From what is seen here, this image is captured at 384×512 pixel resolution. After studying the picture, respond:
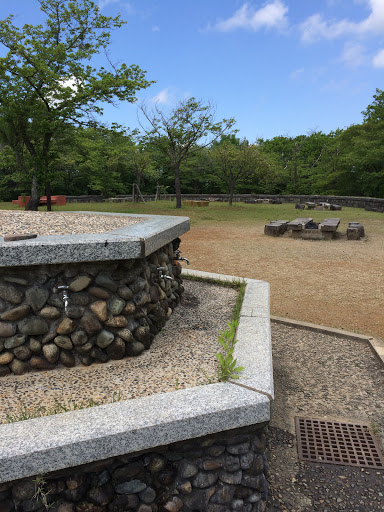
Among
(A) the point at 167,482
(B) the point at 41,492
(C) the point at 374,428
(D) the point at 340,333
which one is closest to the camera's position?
(B) the point at 41,492

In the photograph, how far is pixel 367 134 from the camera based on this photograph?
26.5 m

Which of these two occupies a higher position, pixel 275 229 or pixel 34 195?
pixel 34 195

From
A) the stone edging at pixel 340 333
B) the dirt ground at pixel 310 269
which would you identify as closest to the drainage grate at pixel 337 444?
the stone edging at pixel 340 333

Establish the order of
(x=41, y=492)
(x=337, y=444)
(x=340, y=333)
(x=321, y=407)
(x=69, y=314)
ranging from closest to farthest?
(x=41, y=492)
(x=69, y=314)
(x=337, y=444)
(x=321, y=407)
(x=340, y=333)

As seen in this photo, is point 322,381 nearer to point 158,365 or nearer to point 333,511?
point 333,511

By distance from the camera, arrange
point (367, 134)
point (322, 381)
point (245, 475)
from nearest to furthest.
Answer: point (245, 475) < point (322, 381) < point (367, 134)

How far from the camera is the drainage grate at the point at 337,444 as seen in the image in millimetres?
2646

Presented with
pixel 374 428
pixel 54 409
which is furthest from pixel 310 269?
pixel 54 409

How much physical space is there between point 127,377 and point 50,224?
183 cm

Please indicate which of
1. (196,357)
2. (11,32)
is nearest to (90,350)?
(196,357)

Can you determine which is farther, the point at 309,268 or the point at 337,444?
the point at 309,268

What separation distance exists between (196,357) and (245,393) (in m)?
0.71

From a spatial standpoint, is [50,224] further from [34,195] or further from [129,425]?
[34,195]

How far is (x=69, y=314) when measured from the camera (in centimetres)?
265
